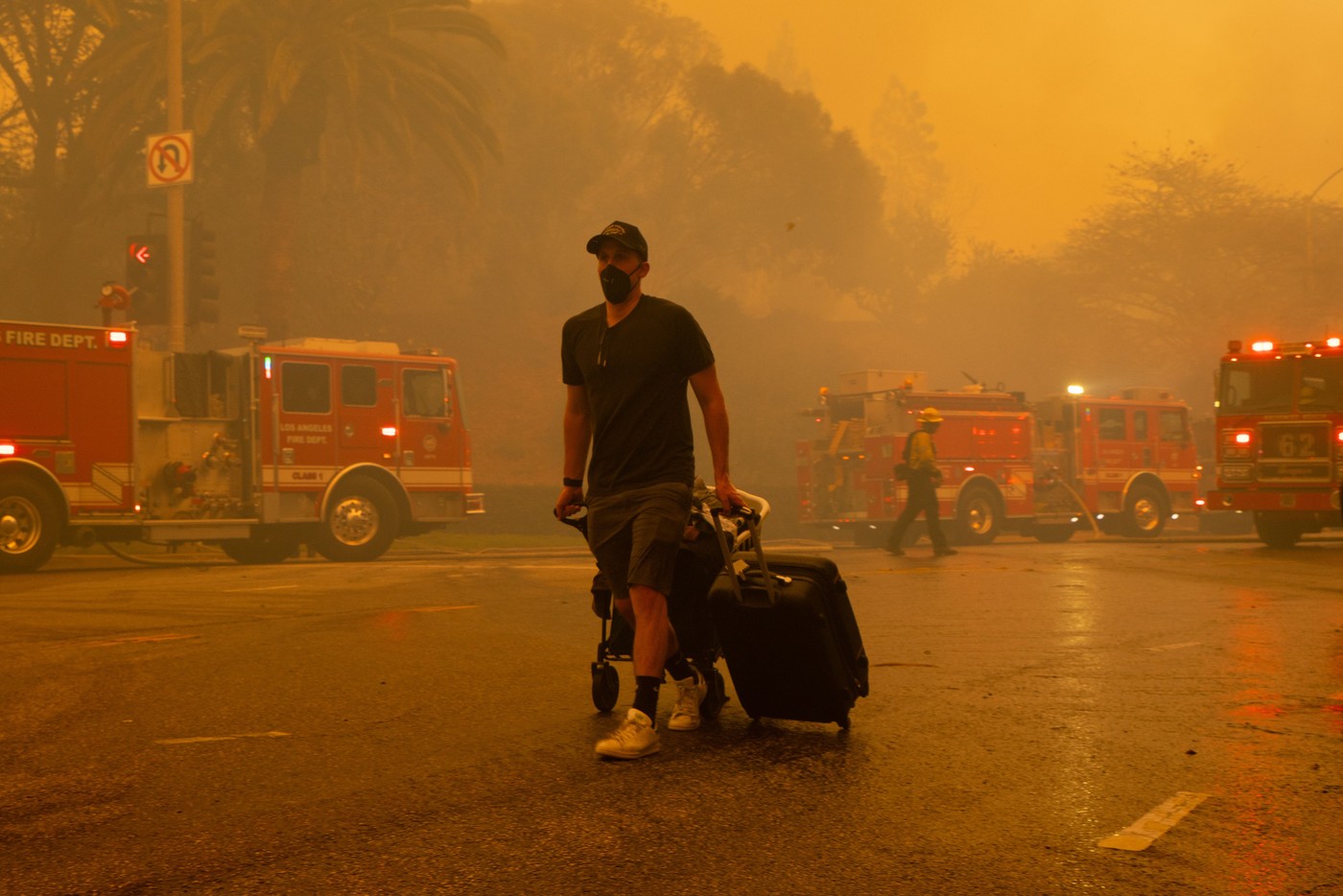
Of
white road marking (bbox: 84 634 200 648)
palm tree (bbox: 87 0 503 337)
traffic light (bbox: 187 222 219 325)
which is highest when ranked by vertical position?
palm tree (bbox: 87 0 503 337)

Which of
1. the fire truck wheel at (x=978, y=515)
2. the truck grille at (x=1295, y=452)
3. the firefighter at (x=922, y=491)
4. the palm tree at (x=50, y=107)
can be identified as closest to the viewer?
the firefighter at (x=922, y=491)

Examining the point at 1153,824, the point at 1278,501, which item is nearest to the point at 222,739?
the point at 1153,824

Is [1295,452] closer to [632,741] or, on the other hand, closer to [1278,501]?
[1278,501]

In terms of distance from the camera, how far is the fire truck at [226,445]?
16.2 m

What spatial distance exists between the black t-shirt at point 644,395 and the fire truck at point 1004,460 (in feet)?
66.1

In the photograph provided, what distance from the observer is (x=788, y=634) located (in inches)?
209

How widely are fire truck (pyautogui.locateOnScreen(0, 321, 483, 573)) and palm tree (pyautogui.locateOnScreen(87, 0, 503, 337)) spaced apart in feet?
38.6

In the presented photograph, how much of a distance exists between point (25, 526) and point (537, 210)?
43.3m

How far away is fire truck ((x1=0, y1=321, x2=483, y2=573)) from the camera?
1617 cm

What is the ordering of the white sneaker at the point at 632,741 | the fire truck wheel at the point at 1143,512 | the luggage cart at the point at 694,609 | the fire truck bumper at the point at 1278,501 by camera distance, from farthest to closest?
the fire truck wheel at the point at 1143,512 < the fire truck bumper at the point at 1278,501 < the luggage cart at the point at 694,609 < the white sneaker at the point at 632,741

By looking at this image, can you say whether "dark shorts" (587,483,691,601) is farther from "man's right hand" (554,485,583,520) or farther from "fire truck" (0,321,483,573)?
"fire truck" (0,321,483,573)

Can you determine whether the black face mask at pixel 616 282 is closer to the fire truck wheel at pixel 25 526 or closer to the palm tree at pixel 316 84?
the fire truck wheel at pixel 25 526

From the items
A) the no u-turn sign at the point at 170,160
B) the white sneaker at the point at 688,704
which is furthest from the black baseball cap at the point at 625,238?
the no u-turn sign at the point at 170,160

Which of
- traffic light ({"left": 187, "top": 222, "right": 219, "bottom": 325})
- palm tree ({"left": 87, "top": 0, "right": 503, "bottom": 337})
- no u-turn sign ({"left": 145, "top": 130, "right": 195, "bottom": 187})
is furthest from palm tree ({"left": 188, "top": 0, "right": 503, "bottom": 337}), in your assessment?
traffic light ({"left": 187, "top": 222, "right": 219, "bottom": 325})
